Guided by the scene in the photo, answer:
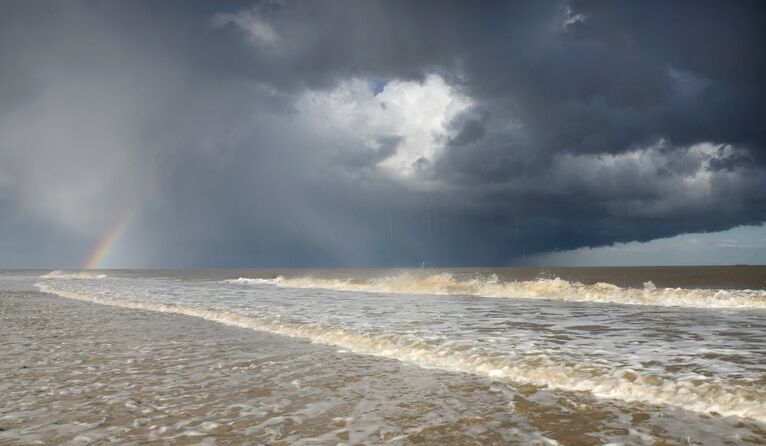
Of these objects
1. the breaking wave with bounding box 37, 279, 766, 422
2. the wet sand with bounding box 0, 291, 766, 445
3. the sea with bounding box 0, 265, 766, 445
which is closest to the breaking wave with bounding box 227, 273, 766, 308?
the sea with bounding box 0, 265, 766, 445

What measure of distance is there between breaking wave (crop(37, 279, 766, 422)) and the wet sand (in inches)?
20.9

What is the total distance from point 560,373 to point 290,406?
5084 mm

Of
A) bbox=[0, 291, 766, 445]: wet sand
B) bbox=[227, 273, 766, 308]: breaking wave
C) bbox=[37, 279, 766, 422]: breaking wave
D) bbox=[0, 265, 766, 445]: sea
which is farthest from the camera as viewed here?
bbox=[227, 273, 766, 308]: breaking wave

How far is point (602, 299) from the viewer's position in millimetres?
29125

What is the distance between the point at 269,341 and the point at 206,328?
4212 millimetres

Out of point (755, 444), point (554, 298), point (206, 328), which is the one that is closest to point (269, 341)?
point (206, 328)

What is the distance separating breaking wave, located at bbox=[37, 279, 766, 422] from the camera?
7.29 m

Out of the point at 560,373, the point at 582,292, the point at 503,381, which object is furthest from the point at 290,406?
the point at 582,292

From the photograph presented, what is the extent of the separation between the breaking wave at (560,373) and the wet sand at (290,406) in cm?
53

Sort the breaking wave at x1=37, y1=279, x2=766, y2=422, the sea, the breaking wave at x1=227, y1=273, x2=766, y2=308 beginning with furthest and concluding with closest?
the breaking wave at x1=227, y1=273, x2=766, y2=308 < the breaking wave at x1=37, y1=279, x2=766, y2=422 < the sea

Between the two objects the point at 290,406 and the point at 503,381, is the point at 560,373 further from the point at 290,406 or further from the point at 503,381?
the point at 290,406

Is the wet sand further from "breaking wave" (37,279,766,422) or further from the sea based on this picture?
"breaking wave" (37,279,766,422)

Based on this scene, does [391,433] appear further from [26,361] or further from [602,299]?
[602,299]

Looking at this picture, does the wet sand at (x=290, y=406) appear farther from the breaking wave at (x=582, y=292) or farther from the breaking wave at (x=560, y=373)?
the breaking wave at (x=582, y=292)
